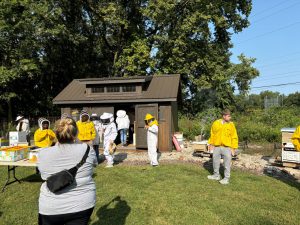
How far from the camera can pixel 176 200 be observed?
7004 millimetres

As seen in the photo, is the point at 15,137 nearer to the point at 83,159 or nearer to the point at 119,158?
the point at 119,158

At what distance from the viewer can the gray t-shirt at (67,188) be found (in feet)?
10.2

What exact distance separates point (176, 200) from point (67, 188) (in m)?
4.32

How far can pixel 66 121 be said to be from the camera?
11.0 feet

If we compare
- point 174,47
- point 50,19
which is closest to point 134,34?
point 174,47

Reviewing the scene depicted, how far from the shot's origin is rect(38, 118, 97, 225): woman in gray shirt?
3119 millimetres

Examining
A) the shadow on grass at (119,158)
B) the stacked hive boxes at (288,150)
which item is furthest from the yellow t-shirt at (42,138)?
the stacked hive boxes at (288,150)

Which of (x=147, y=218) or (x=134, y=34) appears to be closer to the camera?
(x=147, y=218)

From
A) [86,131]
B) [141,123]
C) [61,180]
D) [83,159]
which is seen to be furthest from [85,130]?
[61,180]

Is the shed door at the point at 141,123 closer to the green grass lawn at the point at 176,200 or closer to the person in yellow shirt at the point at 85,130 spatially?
the person in yellow shirt at the point at 85,130

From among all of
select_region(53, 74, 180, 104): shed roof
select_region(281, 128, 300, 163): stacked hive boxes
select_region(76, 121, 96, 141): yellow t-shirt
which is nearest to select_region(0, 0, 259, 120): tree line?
select_region(53, 74, 180, 104): shed roof

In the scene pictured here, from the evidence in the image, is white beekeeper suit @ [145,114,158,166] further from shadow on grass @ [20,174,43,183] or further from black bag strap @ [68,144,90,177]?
black bag strap @ [68,144,90,177]

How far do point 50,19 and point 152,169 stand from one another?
18.4m

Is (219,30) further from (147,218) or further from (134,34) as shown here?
(147,218)
